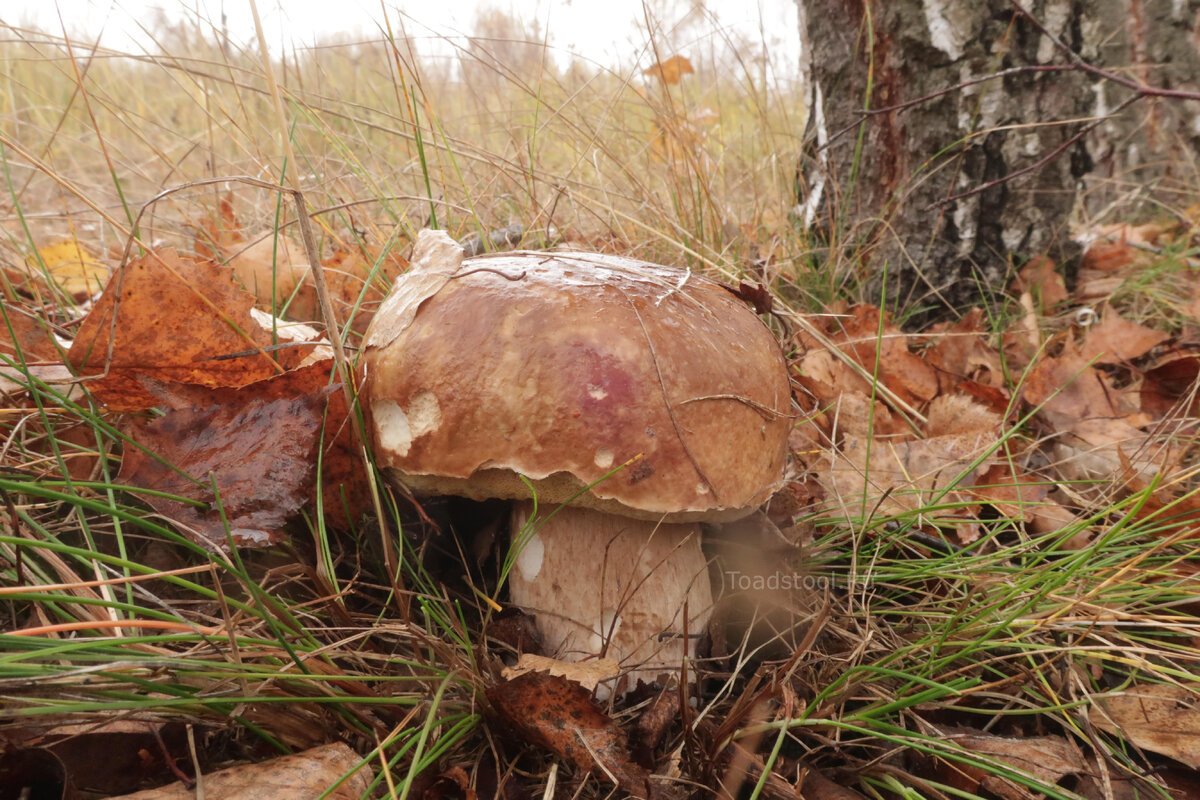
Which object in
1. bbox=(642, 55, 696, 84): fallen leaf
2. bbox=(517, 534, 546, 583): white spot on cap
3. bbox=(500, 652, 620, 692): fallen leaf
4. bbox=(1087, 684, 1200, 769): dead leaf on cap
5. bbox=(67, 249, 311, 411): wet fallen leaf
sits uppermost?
bbox=(642, 55, 696, 84): fallen leaf

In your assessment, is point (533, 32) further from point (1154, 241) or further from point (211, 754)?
point (1154, 241)

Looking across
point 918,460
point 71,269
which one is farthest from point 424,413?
point 71,269

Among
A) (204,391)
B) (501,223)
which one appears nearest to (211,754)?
(204,391)

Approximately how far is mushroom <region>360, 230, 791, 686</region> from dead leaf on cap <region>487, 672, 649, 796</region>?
191 mm

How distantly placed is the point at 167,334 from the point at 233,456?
246 millimetres

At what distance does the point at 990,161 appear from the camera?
7.63 ft

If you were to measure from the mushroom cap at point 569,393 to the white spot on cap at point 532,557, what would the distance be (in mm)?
184

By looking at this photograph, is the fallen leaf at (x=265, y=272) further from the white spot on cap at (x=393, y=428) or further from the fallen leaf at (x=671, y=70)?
the fallen leaf at (x=671, y=70)

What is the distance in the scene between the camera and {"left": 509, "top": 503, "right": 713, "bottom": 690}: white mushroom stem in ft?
4.14

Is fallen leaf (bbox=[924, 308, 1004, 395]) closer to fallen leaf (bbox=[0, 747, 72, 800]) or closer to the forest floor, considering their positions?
the forest floor

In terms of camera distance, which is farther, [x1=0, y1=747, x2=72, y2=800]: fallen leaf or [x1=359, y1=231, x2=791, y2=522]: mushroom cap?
[x1=359, y1=231, x2=791, y2=522]: mushroom cap

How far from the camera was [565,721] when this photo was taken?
1045mm

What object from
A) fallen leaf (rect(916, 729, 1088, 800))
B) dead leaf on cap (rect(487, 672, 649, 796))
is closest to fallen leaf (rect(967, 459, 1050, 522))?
fallen leaf (rect(916, 729, 1088, 800))

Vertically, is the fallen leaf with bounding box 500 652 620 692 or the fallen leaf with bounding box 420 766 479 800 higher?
the fallen leaf with bounding box 500 652 620 692
